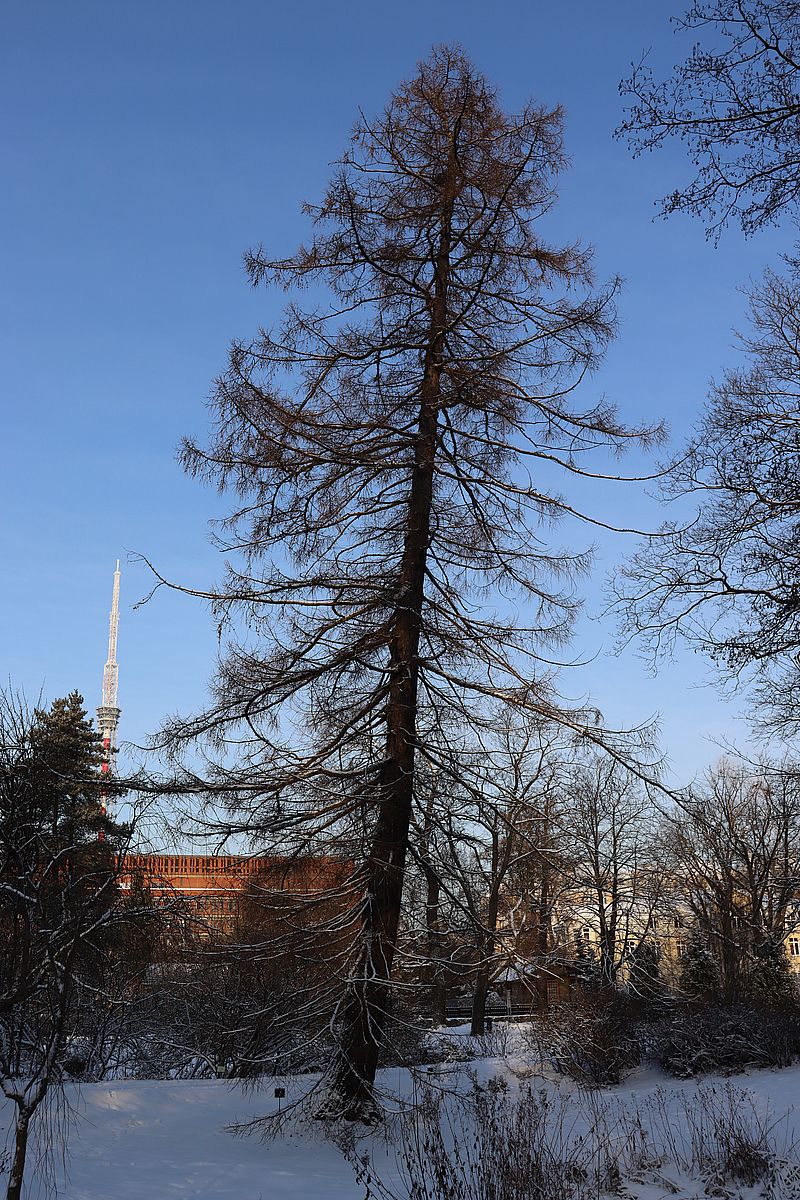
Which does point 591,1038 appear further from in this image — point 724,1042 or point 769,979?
point 769,979

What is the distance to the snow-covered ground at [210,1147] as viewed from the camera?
24.5ft

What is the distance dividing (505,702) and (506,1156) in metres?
4.56

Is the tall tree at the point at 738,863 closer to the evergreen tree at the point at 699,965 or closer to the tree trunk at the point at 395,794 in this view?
the evergreen tree at the point at 699,965

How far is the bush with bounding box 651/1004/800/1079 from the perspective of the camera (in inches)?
556

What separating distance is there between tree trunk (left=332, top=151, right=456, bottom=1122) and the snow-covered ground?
757 mm

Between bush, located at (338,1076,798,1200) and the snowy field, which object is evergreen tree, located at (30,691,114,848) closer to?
the snowy field

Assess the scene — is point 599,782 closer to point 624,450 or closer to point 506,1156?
point 624,450

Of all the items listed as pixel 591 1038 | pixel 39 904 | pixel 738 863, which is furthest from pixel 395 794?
pixel 738 863

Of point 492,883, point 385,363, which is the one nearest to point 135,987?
point 492,883

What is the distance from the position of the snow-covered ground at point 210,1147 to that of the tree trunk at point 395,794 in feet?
2.48

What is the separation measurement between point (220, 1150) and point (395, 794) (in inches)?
138

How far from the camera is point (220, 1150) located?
8820 mm

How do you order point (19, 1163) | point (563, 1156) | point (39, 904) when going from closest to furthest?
point (19, 1163), point (39, 904), point (563, 1156)

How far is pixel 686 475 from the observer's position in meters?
11.7
